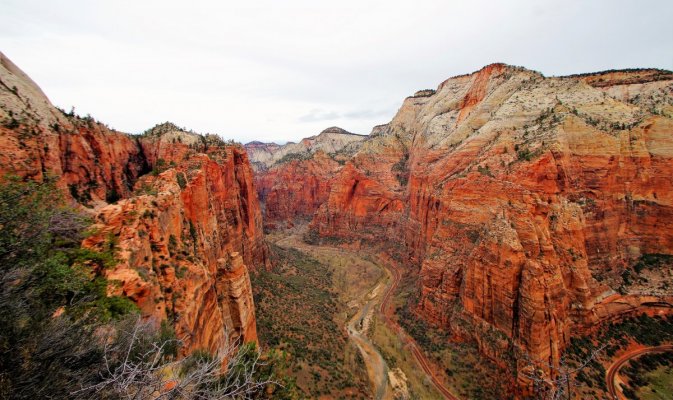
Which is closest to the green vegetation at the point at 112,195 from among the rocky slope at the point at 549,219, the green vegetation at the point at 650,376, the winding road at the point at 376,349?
the winding road at the point at 376,349

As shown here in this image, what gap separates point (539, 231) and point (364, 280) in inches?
1288

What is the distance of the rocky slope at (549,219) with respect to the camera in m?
28.1

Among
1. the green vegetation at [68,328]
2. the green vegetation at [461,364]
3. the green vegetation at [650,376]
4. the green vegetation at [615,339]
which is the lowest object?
the green vegetation at [461,364]

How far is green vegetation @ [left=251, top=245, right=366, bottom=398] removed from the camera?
25859 mm

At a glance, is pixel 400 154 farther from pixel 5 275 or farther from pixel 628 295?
pixel 5 275

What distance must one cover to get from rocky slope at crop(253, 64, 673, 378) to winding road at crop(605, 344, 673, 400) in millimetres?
3327

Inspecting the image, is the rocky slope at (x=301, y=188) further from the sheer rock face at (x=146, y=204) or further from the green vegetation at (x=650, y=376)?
the green vegetation at (x=650, y=376)

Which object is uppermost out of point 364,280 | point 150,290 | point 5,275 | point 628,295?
point 5,275

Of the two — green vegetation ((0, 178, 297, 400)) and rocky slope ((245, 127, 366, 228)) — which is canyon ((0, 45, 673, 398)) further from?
rocky slope ((245, 127, 366, 228))

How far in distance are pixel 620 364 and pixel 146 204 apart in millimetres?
39824

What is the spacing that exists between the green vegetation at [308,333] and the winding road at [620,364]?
20607mm

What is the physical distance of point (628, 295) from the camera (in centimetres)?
2962

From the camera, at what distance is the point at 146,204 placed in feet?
53.0

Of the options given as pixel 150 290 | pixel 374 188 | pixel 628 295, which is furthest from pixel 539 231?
pixel 374 188
